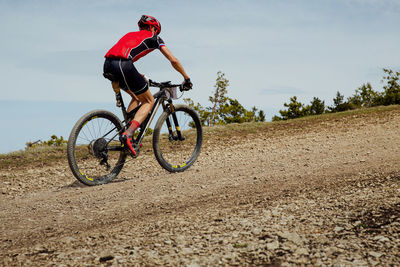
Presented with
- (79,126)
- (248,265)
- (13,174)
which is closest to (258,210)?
(248,265)

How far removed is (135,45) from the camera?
6.60 m

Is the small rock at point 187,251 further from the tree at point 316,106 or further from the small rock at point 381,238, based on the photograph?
the tree at point 316,106

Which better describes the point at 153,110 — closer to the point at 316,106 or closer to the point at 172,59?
the point at 172,59

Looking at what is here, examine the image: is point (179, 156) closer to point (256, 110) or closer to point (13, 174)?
point (13, 174)

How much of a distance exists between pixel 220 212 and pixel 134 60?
3511mm

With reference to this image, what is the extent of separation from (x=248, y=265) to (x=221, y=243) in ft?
1.54

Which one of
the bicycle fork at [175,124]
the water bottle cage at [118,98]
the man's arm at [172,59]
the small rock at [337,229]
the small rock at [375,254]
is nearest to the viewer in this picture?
the small rock at [375,254]

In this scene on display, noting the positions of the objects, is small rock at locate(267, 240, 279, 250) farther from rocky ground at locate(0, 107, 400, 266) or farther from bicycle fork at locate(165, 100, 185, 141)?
bicycle fork at locate(165, 100, 185, 141)

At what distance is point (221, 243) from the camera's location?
3.57m

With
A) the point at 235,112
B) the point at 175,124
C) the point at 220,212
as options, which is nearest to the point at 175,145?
the point at 175,124

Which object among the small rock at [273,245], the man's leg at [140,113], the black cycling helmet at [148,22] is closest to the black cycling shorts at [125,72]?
the man's leg at [140,113]

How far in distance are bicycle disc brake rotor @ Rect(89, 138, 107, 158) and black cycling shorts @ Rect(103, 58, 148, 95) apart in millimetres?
1104

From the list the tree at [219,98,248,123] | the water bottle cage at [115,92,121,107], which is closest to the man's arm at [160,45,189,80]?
the water bottle cage at [115,92,121,107]

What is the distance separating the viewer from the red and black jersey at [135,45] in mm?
6516
